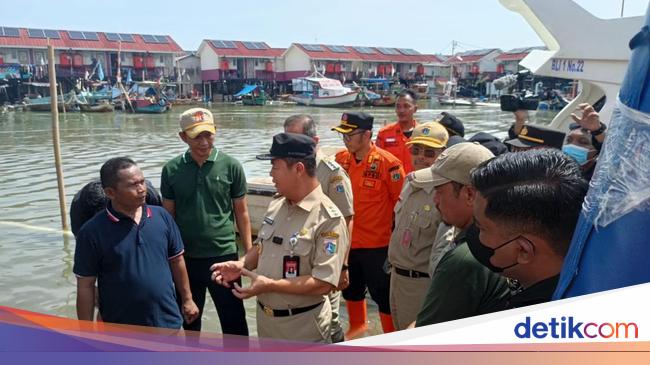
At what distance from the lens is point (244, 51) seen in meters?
61.8

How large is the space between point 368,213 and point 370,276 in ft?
1.66

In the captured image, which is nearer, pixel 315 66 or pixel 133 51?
pixel 133 51

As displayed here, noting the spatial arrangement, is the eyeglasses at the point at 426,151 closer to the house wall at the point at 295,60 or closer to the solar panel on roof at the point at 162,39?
the house wall at the point at 295,60

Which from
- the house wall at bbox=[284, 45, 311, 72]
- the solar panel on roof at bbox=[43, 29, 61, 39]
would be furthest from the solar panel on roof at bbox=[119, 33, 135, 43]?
the house wall at bbox=[284, 45, 311, 72]

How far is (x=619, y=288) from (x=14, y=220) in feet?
30.2

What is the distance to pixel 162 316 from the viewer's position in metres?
2.81

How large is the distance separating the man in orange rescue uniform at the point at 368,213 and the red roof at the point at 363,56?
60277 mm

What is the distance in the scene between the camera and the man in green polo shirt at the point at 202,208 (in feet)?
11.6

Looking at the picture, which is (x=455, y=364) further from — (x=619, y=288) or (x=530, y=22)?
(x=530, y=22)

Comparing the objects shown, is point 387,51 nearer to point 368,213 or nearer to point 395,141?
point 395,141

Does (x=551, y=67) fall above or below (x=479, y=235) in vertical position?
above

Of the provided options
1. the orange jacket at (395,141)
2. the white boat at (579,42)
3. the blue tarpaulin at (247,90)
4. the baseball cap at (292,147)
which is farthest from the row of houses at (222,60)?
the baseball cap at (292,147)

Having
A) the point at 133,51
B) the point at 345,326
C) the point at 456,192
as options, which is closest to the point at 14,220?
the point at 345,326

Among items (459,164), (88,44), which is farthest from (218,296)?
(88,44)
